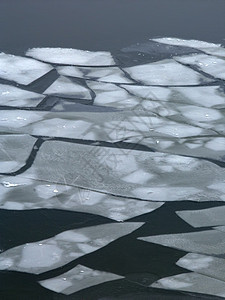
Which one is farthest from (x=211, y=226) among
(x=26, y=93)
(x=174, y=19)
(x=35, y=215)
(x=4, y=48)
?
(x=174, y=19)

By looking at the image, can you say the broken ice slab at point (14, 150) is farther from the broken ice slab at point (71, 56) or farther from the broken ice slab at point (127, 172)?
the broken ice slab at point (71, 56)

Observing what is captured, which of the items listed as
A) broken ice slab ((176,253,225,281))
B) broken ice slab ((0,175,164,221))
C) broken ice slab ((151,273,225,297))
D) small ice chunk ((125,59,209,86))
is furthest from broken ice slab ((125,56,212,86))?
broken ice slab ((151,273,225,297))

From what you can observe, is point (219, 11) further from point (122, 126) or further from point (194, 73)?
point (122, 126)

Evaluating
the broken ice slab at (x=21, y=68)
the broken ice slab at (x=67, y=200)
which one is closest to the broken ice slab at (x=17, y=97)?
the broken ice slab at (x=21, y=68)

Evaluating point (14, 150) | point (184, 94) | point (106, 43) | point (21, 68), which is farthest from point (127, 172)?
point (106, 43)

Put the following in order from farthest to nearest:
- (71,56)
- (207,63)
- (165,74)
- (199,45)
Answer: (199,45), (71,56), (207,63), (165,74)

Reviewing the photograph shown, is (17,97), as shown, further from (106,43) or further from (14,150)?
(106,43)

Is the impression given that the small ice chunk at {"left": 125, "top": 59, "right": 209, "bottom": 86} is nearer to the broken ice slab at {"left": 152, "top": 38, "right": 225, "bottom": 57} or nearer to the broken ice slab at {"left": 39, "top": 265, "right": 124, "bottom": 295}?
the broken ice slab at {"left": 152, "top": 38, "right": 225, "bottom": 57}
